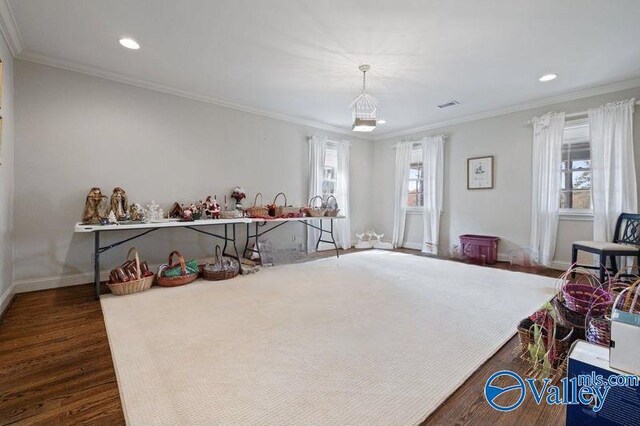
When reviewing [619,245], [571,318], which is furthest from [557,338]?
[619,245]

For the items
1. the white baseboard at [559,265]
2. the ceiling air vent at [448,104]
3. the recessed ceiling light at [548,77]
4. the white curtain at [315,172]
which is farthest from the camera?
the white curtain at [315,172]

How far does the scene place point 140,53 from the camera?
2967mm

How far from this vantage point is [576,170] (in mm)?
4043

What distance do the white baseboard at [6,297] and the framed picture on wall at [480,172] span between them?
6105mm

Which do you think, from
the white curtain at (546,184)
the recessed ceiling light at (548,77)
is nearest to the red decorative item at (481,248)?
the white curtain at (546,184)

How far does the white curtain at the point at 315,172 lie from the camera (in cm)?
534

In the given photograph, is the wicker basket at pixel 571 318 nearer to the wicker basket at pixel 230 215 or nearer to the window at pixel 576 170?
the window at pixel 576 170

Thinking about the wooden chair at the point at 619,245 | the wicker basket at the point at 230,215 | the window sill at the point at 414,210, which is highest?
the window sill at the point at 414,210

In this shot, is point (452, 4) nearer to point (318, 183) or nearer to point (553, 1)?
point (553, 1)

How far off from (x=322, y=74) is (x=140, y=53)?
194cm

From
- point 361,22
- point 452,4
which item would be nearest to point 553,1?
point 452,4

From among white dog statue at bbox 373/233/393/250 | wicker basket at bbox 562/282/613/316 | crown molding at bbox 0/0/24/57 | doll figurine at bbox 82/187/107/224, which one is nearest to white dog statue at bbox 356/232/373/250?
white dog statue at bbox 373/233/393/250

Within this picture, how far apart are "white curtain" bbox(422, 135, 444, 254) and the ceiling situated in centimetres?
135

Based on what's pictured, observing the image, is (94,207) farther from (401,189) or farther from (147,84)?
(401,189)
